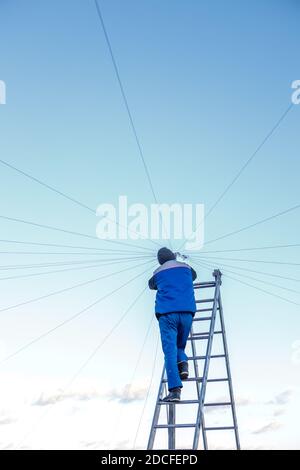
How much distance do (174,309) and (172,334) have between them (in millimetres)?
337

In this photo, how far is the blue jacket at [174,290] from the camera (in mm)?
5859

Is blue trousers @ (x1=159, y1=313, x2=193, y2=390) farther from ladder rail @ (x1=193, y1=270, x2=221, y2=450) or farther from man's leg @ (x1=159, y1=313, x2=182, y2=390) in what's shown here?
ladder rail @ (x1=193, y1=270, x2=221, y2=450)

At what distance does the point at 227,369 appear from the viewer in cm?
763

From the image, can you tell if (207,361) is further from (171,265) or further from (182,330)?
(171,265)

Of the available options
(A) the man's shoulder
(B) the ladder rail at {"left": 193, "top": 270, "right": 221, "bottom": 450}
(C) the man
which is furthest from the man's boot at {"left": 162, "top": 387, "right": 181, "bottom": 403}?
(A) the man's shoulder

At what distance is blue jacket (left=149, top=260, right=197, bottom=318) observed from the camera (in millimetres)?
5859

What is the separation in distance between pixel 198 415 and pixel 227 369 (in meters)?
2.11

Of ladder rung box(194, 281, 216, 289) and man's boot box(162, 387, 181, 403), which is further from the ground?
ladder rung box(194, 281, 216, 289)

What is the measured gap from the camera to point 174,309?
→ 5.82m

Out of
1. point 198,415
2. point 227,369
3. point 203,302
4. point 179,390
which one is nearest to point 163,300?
point 179,390

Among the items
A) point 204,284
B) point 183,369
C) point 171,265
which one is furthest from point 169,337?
point 204,284

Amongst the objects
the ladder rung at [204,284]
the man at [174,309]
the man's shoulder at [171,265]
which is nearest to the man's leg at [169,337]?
the man at [174,309]
